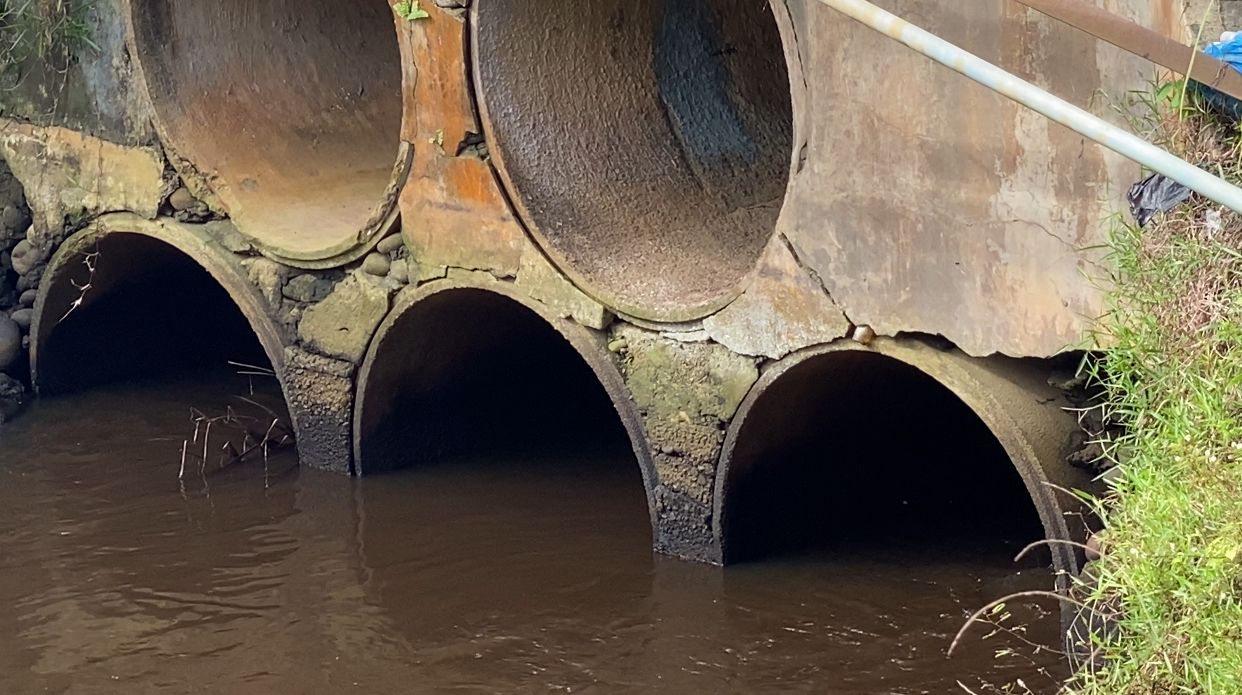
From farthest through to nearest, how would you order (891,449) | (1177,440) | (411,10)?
(891,449) < (411,10) < (1177,440)

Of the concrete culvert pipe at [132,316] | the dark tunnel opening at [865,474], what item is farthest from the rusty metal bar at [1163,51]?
the concrete culvert pipe at [132,316]

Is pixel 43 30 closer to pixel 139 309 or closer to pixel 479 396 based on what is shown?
pixel 139 309

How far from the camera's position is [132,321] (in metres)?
8.08

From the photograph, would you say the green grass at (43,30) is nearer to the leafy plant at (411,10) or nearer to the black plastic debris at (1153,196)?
the leafy plant at (411,10)

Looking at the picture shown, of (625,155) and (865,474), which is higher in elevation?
(625,155)

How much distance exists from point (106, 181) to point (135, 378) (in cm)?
149

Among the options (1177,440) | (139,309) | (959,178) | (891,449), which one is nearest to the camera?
(1177,440)

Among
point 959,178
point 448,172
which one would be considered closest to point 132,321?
point 448,172

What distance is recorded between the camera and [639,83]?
5992mm

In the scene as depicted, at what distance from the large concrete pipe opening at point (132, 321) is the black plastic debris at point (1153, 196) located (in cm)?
449

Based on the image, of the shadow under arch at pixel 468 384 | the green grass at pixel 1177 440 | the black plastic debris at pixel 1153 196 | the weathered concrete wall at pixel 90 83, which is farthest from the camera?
the weathered concrete wall at pixel 90 83

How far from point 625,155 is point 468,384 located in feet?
4.68

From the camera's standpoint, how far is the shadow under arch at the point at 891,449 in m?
4.27

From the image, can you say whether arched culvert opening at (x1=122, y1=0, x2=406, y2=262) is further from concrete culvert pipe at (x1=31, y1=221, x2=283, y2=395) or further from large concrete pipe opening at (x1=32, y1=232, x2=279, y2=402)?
large concrete pipe opening at (x1=32, y1=232, x2=279, y2=402)
